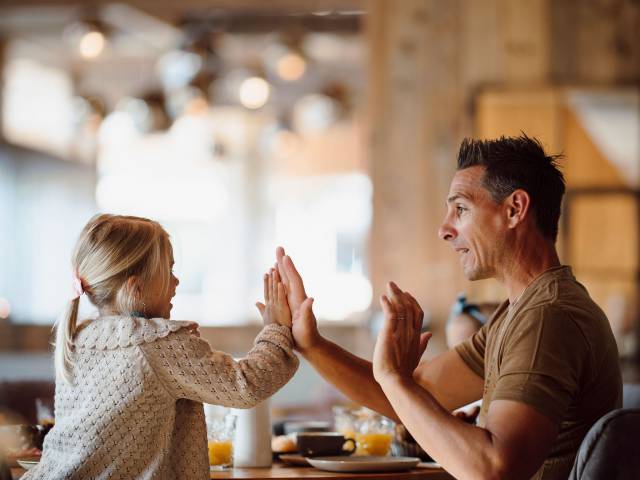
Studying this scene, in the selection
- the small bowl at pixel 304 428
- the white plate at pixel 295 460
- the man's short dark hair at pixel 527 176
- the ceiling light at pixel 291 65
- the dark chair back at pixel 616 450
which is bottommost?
the small bowl at pixel 304 428

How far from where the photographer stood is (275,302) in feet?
A: 7.36

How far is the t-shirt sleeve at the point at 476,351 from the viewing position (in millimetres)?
2367

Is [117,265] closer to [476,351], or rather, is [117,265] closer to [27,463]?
[27,463]

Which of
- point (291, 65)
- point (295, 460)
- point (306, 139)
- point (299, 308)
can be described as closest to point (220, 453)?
point (295, 460)

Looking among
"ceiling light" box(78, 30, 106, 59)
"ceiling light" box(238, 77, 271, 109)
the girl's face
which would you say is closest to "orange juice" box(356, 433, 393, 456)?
the girl's face

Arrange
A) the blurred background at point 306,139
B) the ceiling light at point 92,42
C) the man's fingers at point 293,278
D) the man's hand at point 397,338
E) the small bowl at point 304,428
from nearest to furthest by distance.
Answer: the man's hand at point 397,338 → the man's fingers at point 293,278 → the small bowl at point 304,428 → the blurred background at point 306,139 → the ceiling light at point 92,42

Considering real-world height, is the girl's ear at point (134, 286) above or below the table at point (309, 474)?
above

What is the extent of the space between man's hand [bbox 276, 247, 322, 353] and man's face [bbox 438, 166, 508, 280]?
0.33 meters

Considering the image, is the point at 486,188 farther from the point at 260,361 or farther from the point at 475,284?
the point at 475,284

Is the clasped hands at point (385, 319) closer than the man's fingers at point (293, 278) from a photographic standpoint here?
Yes

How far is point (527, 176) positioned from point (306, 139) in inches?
346

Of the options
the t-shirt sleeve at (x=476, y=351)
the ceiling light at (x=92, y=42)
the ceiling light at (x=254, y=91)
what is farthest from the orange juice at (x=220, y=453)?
the ceiling light at (x=254, y=91)

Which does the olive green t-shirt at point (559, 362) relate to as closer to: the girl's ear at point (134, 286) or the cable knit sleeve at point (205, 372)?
the cable knit sleeve at point (205, 372)

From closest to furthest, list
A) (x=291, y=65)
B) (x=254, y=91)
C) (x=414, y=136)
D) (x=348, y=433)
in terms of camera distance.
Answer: (x=348, y=433)
(x=414, y=136)
(x=291, y=65)
(x=254, y=91)
